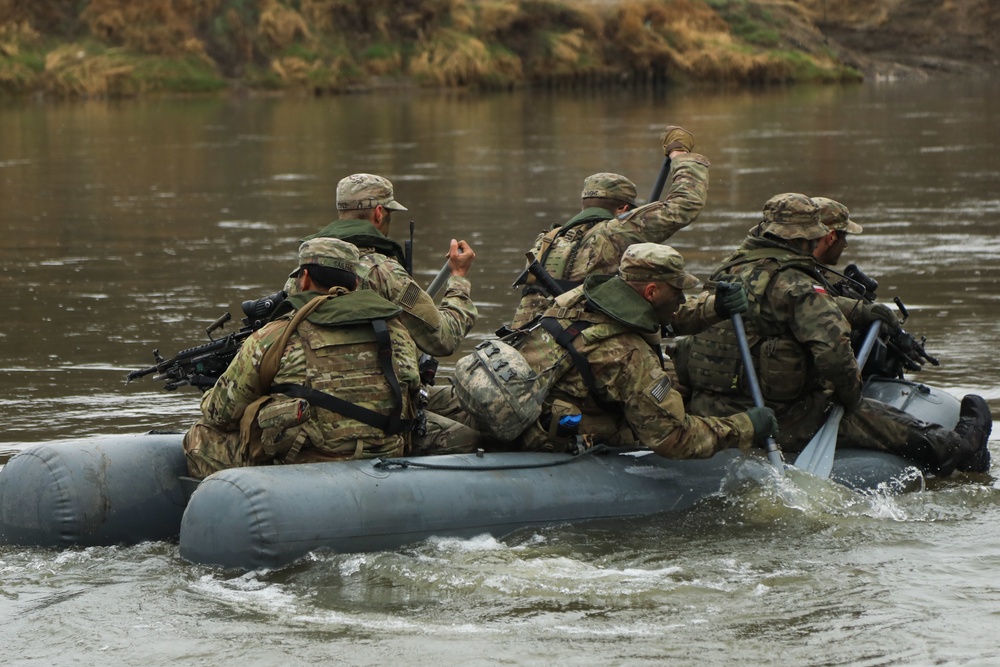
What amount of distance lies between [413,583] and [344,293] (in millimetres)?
1388

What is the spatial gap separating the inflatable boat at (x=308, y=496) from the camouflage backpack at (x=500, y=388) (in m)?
0.21

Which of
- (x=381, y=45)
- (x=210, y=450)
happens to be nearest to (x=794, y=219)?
(x=210, y=450)

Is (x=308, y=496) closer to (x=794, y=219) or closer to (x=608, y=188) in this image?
(x=794, y=219)

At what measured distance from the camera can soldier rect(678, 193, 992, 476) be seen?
808 centimetres

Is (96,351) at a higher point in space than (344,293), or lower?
lower

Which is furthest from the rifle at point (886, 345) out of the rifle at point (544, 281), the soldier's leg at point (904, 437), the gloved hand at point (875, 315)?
the rifle at point (544, 281)

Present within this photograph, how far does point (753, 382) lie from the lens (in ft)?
26.6

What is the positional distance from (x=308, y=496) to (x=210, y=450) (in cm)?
70

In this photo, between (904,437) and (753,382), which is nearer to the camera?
(753,382)

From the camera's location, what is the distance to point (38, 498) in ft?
24.2

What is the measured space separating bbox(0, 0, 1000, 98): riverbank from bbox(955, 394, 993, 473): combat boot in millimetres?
38135

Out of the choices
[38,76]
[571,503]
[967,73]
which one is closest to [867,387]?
[571,503]

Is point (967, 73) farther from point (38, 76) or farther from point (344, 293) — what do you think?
point (344, 293)

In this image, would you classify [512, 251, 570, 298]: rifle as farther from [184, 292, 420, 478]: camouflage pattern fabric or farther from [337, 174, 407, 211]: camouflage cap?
[184, 292, 420, 478]: camouflage pattern fabric
